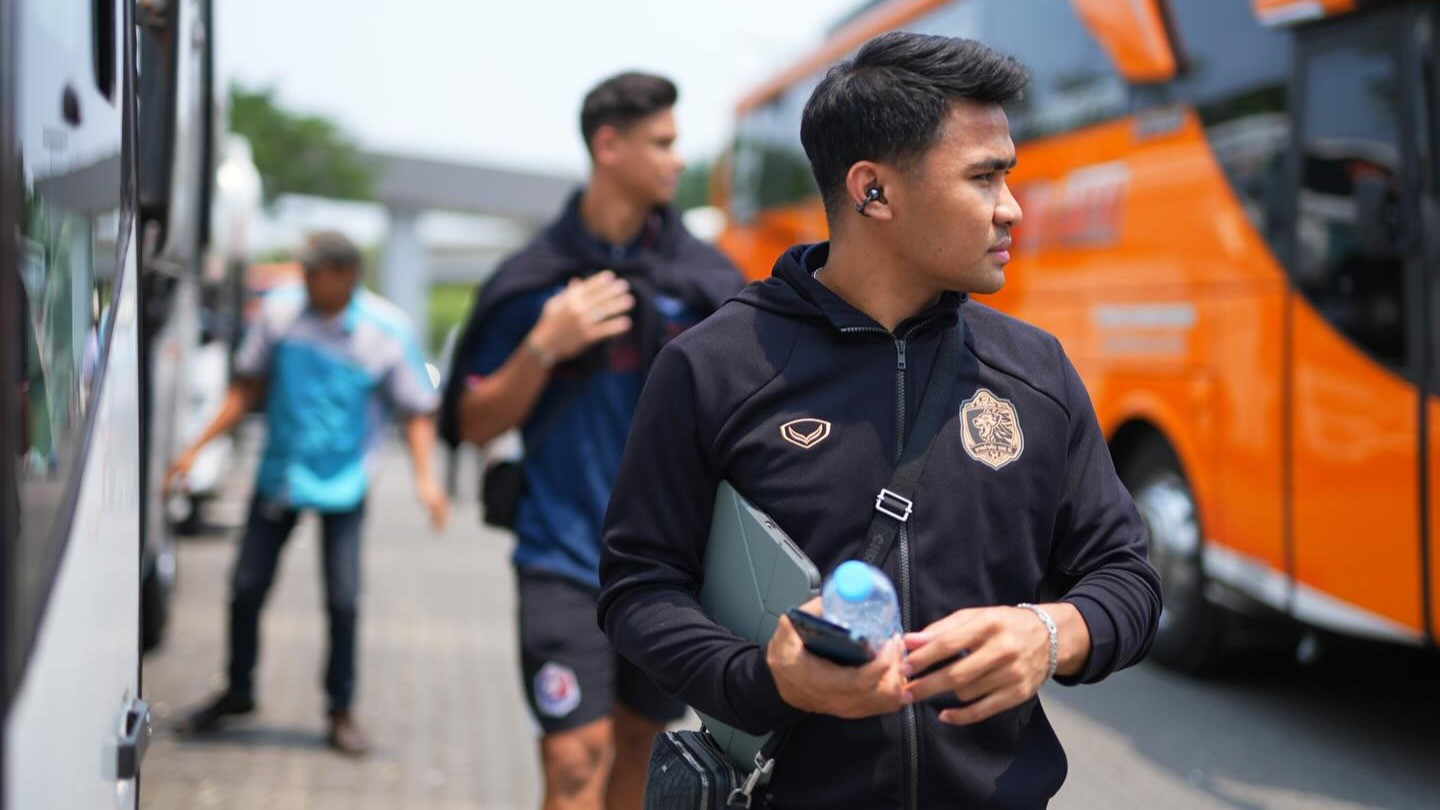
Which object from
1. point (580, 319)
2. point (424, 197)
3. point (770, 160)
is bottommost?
point (424, 197)

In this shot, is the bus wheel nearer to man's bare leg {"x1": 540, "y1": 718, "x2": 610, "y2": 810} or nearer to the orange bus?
the orange bus

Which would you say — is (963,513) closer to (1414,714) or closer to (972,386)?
(972,386)

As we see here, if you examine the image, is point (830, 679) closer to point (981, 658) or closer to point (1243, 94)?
point (981, 658)

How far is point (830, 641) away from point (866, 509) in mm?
328

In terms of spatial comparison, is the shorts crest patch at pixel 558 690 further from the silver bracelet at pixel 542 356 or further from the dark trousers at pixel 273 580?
the dark trousers at pixel 273 580

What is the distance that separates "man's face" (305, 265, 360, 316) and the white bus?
12.4 ft

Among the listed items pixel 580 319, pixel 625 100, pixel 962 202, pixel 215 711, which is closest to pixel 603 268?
pixel 580 319

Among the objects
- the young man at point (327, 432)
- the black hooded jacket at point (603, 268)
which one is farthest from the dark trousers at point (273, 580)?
the black hooded jacket at point (603, 268)

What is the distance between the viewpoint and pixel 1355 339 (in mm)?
6449

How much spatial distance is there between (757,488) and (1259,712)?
18.0 ft

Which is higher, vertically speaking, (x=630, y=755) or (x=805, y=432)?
(x=805, y=432)

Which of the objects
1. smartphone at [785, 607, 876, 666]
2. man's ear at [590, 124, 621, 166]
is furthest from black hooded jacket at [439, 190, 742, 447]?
smartphone at [785, 607, 876, 666]

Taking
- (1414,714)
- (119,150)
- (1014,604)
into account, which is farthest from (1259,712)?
(119,150)

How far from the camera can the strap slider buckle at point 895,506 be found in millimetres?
2039
